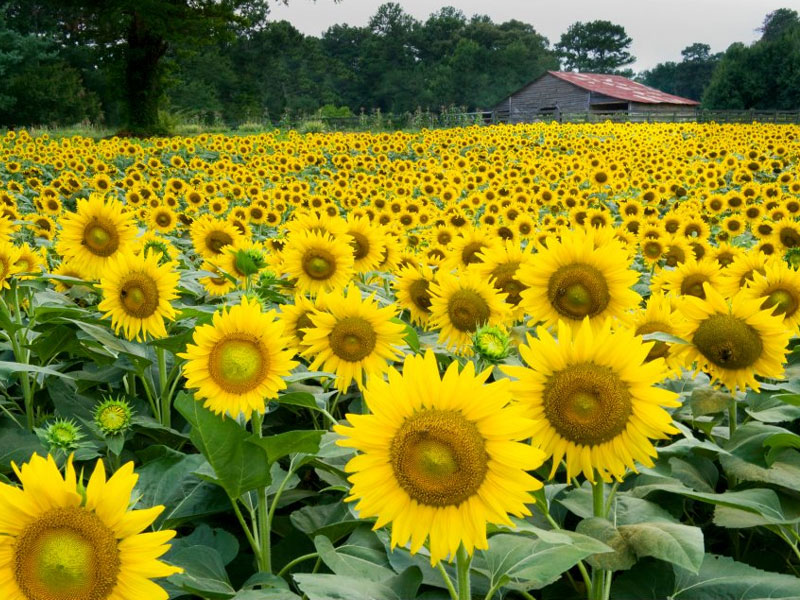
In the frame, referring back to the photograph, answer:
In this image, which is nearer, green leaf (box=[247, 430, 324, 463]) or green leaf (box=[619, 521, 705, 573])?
green leaf (box=[619, 521, 705, 573])

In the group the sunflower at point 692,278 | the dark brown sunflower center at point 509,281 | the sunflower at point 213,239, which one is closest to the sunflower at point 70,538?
the dark brown sunflower center at point 509,281

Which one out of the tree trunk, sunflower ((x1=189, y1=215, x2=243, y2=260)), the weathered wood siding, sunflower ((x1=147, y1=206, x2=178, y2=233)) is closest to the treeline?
the tree trunk

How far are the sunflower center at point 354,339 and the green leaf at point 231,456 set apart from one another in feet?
1.58

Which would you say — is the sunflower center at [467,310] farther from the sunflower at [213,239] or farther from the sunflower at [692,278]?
the sunflower at [213,239]

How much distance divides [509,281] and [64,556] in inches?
74.2

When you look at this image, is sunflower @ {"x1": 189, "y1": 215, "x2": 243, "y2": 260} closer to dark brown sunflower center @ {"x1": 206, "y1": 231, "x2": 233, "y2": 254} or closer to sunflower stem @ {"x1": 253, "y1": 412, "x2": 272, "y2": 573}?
dark brown sunflower center @ {"x1": 206, "y1": 231, "x2": 233, "y2": 254}

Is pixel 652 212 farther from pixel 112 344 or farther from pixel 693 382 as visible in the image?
pixel 112 344

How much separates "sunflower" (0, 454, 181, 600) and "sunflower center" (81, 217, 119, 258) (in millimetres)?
2108

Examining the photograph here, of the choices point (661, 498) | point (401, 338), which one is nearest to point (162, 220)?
point (401, 338)

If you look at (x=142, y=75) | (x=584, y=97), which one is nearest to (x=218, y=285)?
(x=142, y=75)

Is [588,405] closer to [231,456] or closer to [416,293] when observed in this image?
[231,456]

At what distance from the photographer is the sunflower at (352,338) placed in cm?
205

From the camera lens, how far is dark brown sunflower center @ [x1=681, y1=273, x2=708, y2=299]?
2.89 meters

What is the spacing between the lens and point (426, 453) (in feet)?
4.02
